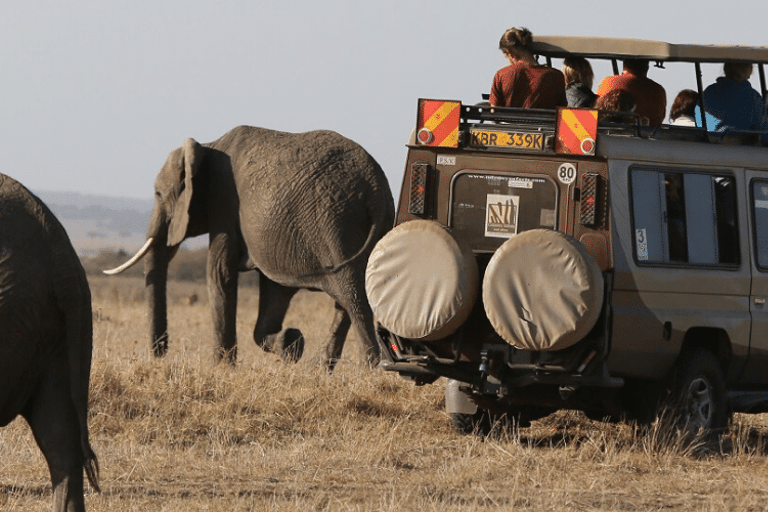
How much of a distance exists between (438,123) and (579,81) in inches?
91.5

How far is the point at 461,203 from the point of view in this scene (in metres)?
9.80

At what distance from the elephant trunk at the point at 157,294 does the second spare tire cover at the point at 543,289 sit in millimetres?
6777

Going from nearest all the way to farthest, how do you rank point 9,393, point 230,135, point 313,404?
point 9,393
point 313,404
point 230,135

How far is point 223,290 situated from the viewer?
50.0 ft

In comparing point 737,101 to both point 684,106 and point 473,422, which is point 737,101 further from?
point 473,422

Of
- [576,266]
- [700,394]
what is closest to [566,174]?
[576,266]

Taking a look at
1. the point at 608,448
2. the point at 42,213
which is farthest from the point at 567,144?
the point at 42,213

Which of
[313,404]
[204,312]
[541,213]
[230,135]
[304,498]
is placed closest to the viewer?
[304,498]

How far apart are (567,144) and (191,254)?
58.3 metres

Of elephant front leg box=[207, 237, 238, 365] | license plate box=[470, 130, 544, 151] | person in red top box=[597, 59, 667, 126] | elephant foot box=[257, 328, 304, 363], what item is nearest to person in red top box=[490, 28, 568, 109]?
person in red top box=[597, 59, 667, 126]

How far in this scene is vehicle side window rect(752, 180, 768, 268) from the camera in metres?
10.1

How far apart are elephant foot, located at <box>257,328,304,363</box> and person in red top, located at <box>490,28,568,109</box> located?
5.01m

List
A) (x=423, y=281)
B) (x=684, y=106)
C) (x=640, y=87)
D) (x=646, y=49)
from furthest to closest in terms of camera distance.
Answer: (x=684, y=106), (x=640, y=87), (x=646, y=49), (x=423, y=281)

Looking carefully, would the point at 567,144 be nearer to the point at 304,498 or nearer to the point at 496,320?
the point at 496,320
